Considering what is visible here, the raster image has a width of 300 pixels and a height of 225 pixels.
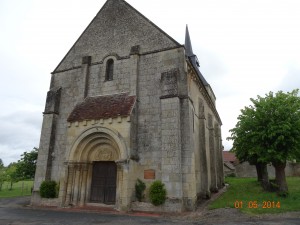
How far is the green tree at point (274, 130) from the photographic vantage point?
13.5 m

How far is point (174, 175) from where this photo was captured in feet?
38.7

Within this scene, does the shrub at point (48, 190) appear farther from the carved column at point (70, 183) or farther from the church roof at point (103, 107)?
the church roof at point (103, 107)

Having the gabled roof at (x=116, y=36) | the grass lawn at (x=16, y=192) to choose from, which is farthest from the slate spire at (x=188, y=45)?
the grass lawn at (x=16, y=192)

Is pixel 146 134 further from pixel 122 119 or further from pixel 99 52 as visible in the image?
pixel 99 52

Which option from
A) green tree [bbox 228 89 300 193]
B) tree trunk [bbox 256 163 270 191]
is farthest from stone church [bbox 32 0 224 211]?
tree trunk [bbox 256 163 270 191]

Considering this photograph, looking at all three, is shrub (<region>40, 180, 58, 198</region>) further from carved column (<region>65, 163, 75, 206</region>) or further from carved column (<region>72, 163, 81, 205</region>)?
carved column (<region>72, 163, 81, 205</region>)

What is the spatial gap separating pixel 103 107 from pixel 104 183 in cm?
447

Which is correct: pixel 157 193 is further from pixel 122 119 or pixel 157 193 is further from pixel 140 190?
pixel 122 119

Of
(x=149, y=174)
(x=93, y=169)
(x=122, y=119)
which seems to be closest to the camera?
(x=149, y=174)

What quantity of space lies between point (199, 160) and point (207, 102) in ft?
25.1

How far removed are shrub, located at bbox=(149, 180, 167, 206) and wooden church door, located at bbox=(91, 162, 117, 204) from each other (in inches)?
102

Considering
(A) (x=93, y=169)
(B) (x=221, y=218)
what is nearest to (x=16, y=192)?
(A) (x=93, y=169)

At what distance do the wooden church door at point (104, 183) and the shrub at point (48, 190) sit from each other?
2504 mm

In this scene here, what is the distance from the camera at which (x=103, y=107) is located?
1413cm
